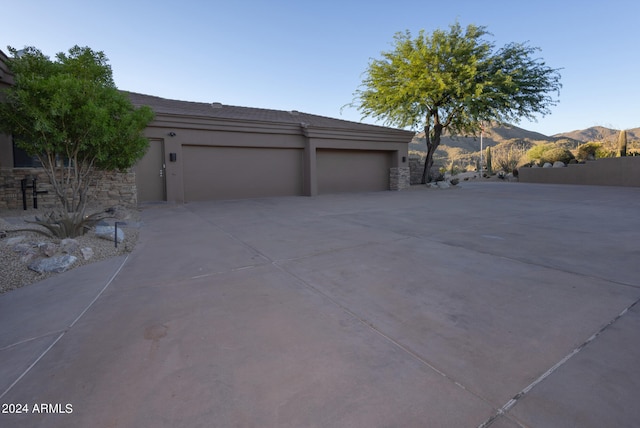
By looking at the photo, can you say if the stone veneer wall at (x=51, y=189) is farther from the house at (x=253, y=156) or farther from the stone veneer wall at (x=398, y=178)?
the stone veneer wall at (x=398, y=178)

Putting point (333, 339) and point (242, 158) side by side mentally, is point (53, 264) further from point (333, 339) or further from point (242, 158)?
point (242, 158)

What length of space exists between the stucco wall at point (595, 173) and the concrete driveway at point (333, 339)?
16901mm

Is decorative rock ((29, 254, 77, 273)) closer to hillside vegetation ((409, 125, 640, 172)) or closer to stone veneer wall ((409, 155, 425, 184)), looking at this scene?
stone veneer wall ((409, 155, 425, 184))

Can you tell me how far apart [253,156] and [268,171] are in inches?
34.1

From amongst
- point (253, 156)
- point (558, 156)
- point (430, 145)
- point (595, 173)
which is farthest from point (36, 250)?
point (558, 156)

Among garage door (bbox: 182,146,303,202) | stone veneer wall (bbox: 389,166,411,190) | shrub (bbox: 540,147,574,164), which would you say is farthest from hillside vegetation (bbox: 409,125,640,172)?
garage door (bbox: 182,146,303,202)

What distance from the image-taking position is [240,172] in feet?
43.1

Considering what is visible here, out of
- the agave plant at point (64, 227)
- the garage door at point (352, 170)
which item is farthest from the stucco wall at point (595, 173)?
the agave plant at point (64, 227)

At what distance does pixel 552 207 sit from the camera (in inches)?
371

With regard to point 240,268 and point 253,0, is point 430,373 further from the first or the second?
point 253,0

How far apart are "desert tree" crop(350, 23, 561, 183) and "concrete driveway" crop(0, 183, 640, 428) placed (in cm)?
1300

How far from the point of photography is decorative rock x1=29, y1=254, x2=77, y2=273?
414 cm

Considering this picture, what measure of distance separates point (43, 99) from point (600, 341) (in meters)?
7.62

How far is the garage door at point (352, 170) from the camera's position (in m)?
15.1
